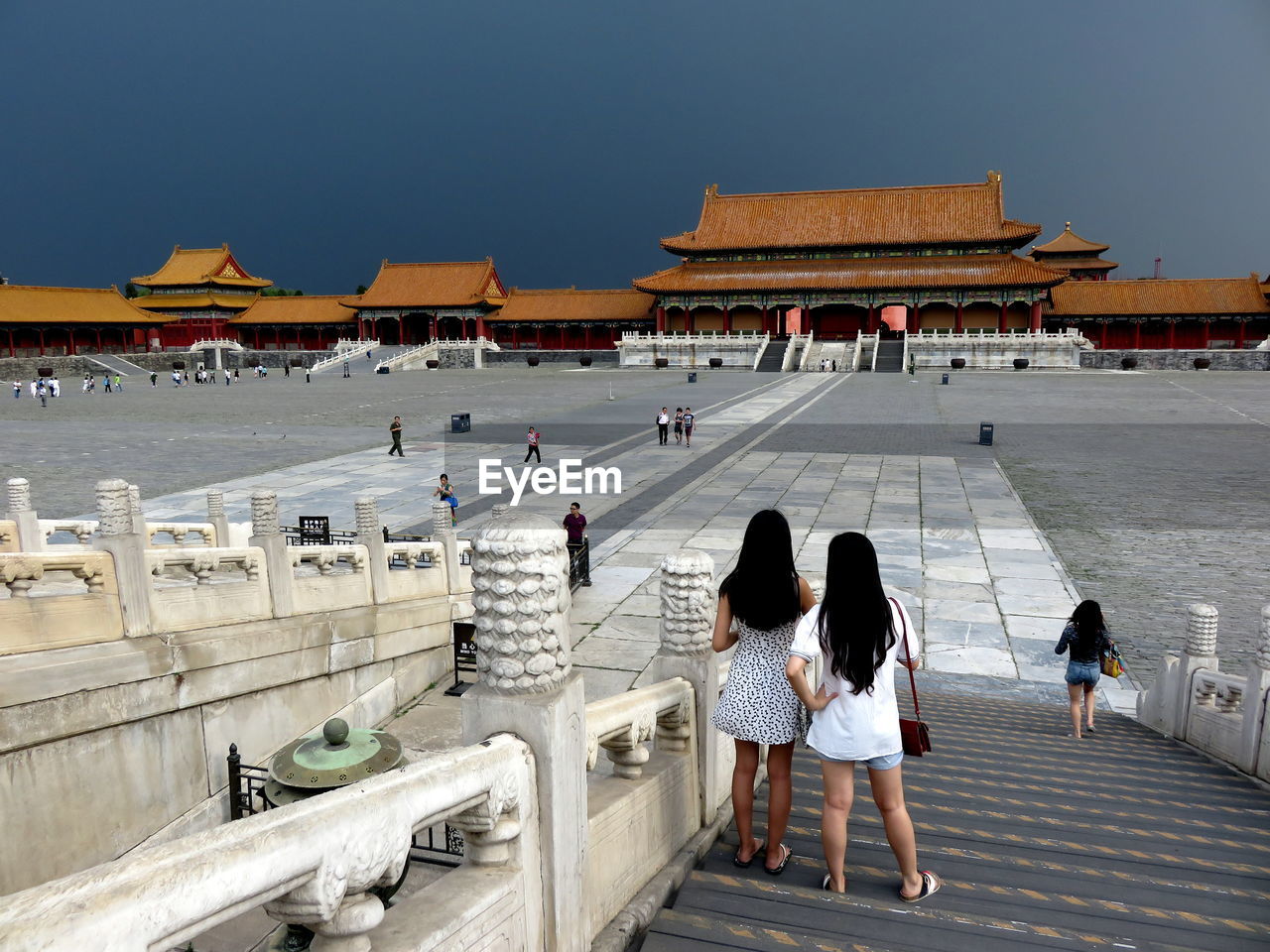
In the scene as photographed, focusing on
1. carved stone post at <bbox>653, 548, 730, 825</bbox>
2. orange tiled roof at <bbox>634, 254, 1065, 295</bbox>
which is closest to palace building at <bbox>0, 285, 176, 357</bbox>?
orange tiled roof at <bbox>634, 254, 1065, 295</bbox>

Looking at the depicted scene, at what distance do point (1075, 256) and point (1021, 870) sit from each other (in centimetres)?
8589

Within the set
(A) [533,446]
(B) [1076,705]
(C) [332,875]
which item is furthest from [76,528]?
(A) [533,446]

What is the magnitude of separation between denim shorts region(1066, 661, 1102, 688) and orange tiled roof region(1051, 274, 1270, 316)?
58.8 meters

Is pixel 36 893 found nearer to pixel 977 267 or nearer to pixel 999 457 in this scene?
pixel 999 457

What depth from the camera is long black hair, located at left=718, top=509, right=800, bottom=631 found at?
12.0 feet

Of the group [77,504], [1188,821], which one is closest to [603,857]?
[1188,821]

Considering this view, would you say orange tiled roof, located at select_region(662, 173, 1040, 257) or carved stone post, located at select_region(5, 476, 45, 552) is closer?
carved stone post, located at select_region(5, 476, 45, 552)

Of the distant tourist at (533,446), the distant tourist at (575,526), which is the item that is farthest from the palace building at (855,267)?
the distant tourist at (575,526)

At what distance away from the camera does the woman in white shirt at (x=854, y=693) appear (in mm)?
3389

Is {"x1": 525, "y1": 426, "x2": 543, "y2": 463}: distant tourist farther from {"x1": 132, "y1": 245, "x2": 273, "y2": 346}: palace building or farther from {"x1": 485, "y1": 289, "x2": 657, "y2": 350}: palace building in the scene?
{"x1": 132, "y1": 245, "x2": 273, "y2": 346}: palace building

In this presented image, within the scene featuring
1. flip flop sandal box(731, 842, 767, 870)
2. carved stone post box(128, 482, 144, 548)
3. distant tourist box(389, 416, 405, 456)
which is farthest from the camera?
distant tourist box(389, 416, 405, 456)

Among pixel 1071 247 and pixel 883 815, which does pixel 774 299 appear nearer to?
pixel 1071 247

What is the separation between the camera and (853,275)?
59.2m

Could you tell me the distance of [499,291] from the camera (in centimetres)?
7256
